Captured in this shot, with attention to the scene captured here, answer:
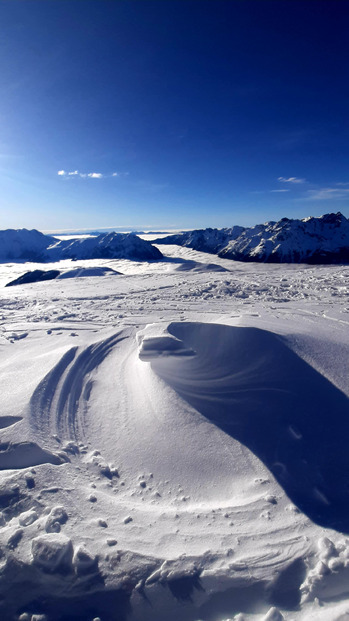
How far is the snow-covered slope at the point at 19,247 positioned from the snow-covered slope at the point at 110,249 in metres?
3.34

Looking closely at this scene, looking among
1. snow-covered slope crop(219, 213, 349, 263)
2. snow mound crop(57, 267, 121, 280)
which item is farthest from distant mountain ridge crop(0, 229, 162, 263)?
snow mound crop(57, 267, 121, 280)

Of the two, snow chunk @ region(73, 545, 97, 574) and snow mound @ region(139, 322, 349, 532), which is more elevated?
snow mound @ region(139, 322, 349, 532)

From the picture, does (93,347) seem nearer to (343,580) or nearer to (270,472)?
(270,472)

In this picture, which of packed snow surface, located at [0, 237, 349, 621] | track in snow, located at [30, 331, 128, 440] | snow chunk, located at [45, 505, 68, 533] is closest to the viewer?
packed snow surface, located at [0, 237, 349, 621]

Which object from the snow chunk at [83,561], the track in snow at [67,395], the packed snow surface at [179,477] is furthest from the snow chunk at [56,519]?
the track in snow at [67,395]

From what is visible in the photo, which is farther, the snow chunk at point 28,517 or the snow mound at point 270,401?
the snow mound at point 270,401

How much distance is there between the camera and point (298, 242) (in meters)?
29.3

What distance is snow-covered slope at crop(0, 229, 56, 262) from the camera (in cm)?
5275

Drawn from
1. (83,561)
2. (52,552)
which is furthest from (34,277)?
(83,561)

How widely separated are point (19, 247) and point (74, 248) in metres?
13.1

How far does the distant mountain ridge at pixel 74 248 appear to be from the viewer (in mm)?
40875

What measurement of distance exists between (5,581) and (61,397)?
2609mm

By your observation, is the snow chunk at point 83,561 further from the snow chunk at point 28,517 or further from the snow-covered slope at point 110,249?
the snow-covered slope at point 110,249

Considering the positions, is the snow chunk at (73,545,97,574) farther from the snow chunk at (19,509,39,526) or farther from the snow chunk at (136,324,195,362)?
the snow chunk at (136,324,195,362)
